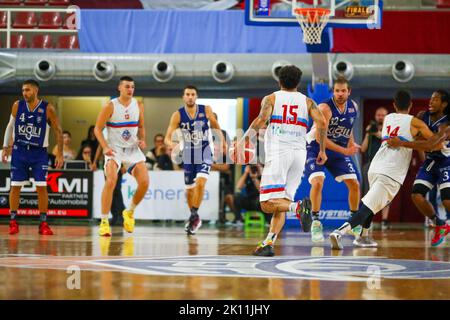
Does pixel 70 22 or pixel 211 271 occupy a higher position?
pixel 70 22

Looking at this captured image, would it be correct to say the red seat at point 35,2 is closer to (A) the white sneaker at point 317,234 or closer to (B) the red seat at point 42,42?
(B) the red seat at point 42,42

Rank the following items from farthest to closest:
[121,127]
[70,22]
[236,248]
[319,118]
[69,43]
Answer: [70,22]
[69,43]
[121,127]
[236,248]
[319,118]

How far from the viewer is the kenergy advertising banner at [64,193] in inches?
622

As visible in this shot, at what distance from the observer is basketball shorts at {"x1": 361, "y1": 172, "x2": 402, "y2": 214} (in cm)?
891

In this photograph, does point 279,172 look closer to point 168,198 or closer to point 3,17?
point 168,198

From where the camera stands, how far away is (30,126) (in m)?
11.4

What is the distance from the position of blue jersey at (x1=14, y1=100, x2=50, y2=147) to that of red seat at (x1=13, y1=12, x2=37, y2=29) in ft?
28.9

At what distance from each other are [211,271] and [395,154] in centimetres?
385

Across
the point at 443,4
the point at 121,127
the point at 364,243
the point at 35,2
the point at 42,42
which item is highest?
the point at 35,2

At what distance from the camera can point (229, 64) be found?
670 inches

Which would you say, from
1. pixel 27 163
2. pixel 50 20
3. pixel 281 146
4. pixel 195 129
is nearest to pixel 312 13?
pixel 195 129
